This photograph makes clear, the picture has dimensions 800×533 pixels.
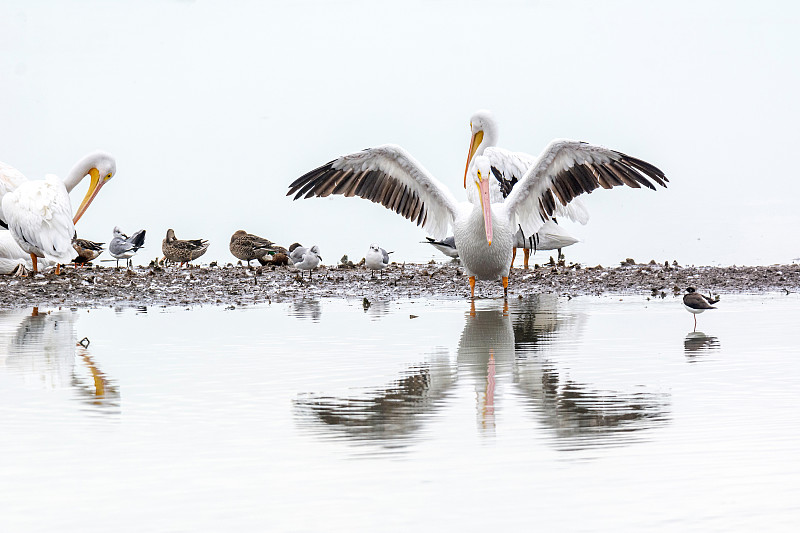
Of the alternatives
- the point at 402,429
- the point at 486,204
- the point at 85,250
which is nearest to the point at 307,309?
the point at 486,204

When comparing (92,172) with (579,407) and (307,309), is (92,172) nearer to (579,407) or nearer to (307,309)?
(307,309)

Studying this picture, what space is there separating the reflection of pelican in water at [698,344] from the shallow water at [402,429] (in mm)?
24

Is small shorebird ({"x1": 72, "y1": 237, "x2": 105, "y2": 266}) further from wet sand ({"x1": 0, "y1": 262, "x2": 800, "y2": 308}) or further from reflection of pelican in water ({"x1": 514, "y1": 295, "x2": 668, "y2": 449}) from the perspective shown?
reflection of pelican in water ({"x1": 514, "y1": 295, "x2": 668, "y2": 449})

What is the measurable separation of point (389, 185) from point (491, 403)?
266 inches

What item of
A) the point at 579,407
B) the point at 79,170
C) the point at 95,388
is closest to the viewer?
the point at 579,407

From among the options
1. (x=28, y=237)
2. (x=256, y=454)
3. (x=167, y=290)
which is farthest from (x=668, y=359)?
(x=28, y=237)

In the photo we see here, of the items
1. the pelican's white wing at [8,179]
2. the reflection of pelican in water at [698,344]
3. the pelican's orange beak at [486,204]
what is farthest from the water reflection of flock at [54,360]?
the pelican's white wing at [8,179]

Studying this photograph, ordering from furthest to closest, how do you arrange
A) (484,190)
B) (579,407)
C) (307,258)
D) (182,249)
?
(182,249), (307,258), (484,190), (579,407)

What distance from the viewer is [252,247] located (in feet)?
50.9

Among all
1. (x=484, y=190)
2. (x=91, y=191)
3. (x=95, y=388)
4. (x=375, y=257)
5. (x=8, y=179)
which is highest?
(x=8, y=179)

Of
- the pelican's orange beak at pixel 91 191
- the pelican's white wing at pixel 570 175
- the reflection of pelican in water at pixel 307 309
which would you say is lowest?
the reflection of pelican in water at pixel 307 309

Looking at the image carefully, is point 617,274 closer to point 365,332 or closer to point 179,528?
point 365,332

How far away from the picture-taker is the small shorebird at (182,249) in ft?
52.5

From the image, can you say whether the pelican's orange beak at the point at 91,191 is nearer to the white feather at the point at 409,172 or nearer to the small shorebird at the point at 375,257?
the small shorebird at the point at 375,257
